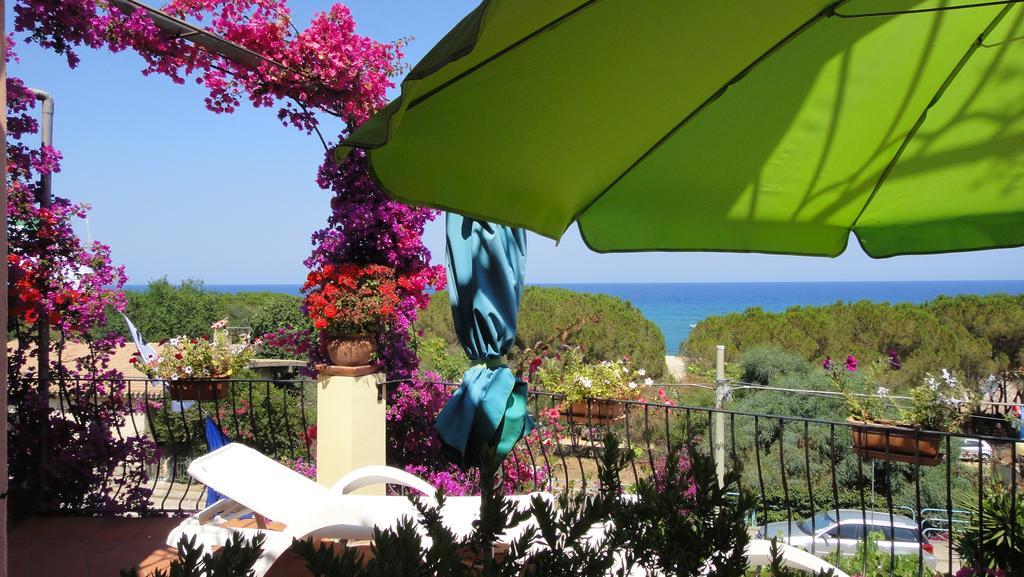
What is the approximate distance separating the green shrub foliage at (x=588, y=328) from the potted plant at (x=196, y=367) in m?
12.5

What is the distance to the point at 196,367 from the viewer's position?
4.32 metres

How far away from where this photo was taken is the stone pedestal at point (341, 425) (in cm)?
372

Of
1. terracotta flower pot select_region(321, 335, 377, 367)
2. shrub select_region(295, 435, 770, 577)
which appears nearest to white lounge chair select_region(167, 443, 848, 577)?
terracotta flower pot select_region(321, 335, 377, 367)

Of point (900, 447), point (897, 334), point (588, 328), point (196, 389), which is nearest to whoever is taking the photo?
point (900, 447)

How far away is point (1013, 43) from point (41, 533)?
14.4 feet

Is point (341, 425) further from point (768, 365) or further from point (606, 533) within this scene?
point (768, 365)

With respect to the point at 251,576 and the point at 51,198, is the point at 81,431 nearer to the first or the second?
the point at 51,198

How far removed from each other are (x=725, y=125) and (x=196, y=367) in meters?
3.67

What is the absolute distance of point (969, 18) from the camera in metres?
1.55

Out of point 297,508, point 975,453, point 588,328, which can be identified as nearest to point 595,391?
point 297,508

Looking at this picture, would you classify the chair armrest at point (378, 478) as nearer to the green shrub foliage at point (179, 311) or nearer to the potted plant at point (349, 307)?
the potted plant at point (349, 307)

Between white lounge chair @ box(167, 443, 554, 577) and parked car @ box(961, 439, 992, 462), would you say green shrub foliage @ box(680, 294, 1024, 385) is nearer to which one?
parked car @ box(961, 439, 992, 462)

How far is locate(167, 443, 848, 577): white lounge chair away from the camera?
240 cm

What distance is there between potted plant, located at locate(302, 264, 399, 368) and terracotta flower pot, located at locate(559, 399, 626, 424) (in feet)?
4.05
